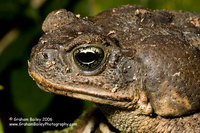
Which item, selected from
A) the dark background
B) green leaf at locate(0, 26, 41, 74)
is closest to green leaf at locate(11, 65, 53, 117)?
the dark background

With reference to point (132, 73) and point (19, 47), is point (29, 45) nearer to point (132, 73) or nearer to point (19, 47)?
point (19, 47)

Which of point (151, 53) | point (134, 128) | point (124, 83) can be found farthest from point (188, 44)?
point (134, 128)

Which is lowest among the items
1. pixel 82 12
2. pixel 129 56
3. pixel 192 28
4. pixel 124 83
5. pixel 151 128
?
pixel 151 128

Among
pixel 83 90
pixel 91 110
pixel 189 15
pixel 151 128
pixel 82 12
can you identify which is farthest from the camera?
pixel 82 12

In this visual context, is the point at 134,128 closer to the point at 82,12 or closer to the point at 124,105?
the point at 124,105

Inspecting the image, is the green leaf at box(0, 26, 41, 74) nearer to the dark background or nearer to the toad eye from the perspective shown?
the dark background

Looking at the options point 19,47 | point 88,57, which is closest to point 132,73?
point 88,57
